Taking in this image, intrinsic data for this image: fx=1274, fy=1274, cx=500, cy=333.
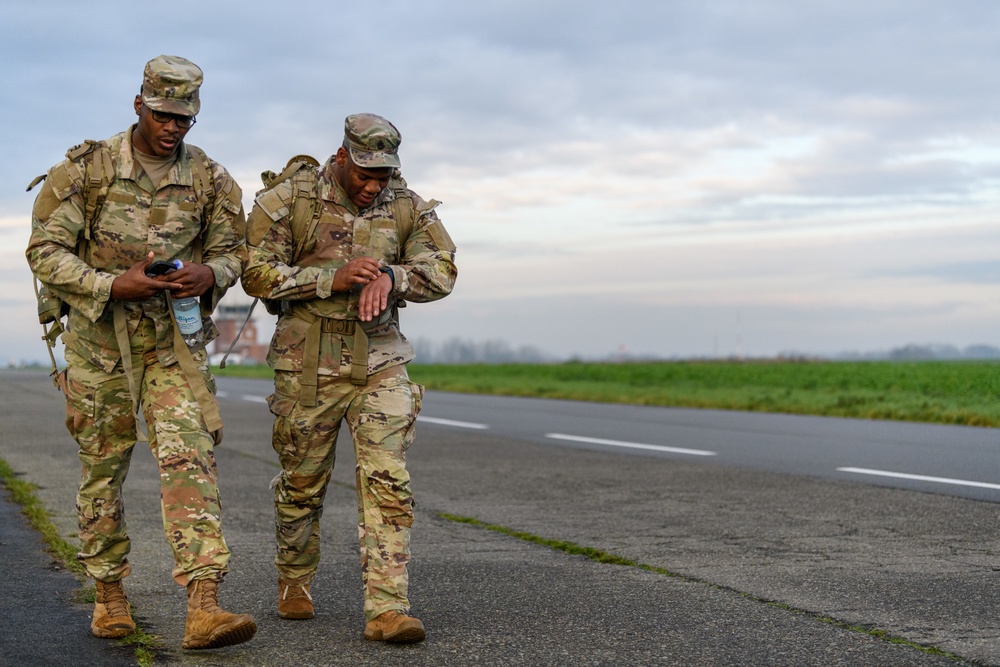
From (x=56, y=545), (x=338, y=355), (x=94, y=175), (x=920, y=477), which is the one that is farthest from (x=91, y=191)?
(x=920, y=477)

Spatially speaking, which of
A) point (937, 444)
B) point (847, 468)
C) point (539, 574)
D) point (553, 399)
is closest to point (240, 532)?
point (539, 574)

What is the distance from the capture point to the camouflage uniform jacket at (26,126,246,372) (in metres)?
4.86

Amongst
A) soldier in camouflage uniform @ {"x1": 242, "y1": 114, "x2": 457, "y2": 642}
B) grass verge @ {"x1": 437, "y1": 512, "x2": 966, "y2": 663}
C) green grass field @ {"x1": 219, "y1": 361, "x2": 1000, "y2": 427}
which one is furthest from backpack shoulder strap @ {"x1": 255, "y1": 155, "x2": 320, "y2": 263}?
green grass field @ {"x1": 219, "y1": 361, "x2": 1000, "y2": 427}

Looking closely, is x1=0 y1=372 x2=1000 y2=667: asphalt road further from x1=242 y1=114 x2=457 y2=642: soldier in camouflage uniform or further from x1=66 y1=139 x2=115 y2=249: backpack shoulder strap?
x1=66 y1=139 x2=115 y2=249: backpack shoulder strap

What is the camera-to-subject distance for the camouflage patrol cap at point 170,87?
473cm

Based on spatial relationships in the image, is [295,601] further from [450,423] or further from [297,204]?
[450,423]

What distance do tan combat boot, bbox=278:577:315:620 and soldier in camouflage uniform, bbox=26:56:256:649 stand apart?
525 millimetres

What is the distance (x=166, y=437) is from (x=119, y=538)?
540 mm

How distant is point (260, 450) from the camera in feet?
44.0

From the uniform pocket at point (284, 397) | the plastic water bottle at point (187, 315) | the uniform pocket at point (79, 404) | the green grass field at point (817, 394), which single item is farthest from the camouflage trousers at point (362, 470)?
the green grass field at point (817, 394)

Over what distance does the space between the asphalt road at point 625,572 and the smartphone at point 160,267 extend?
1381 millimetres

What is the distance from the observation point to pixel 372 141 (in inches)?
193

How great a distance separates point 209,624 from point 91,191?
1.71 m

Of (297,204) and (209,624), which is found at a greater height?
(297,204)
